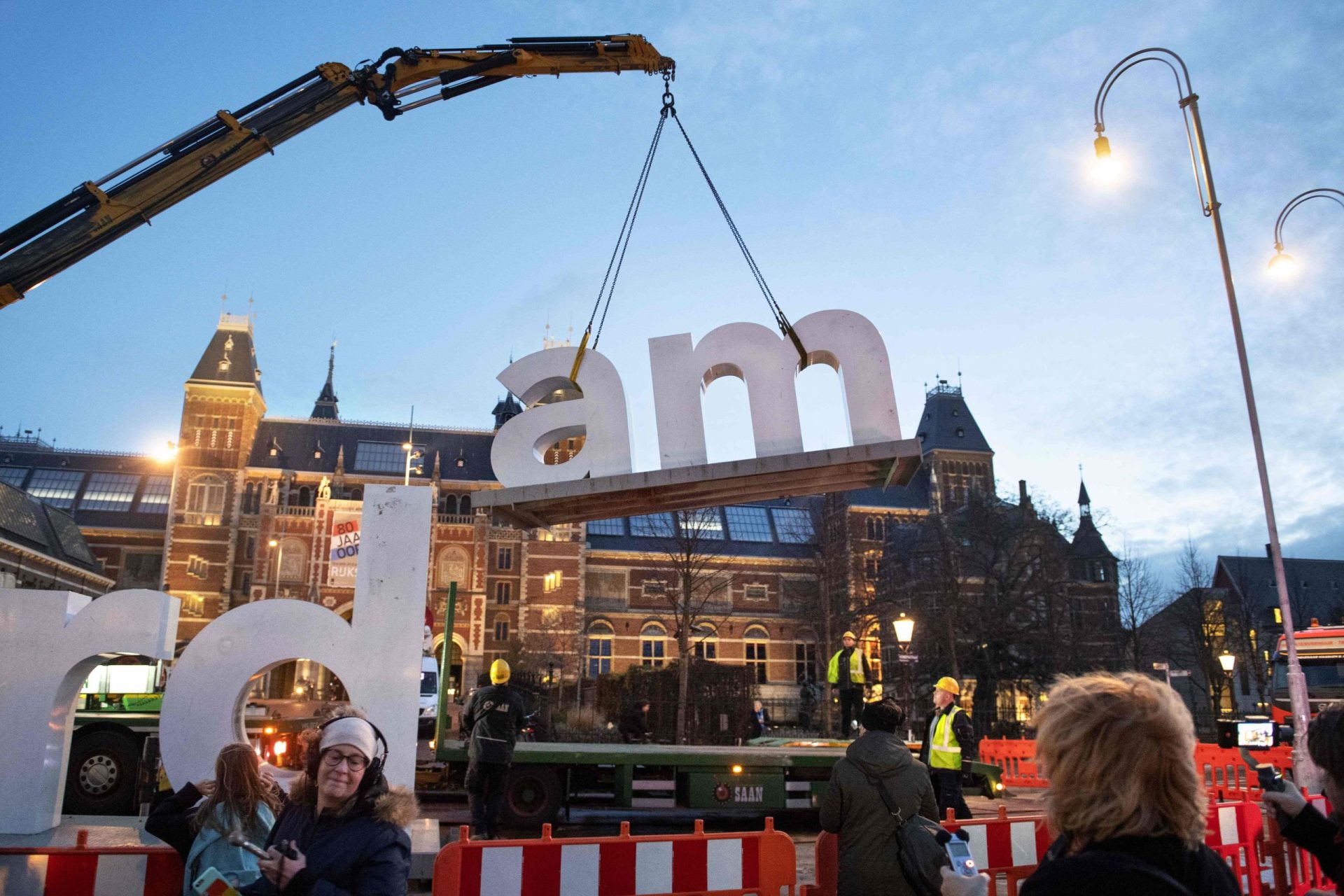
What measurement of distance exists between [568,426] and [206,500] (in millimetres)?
48070

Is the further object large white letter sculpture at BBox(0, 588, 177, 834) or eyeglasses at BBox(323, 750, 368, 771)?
large white letter sculpture at BBox(0, 588, 177, 834)

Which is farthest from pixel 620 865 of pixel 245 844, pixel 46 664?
pixel 46 664

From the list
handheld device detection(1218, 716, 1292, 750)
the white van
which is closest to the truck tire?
the white van

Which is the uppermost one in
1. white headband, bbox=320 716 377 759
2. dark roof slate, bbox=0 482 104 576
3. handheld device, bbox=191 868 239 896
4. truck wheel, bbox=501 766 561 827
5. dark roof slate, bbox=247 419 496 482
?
dark roof slate, bbox=247 419 496 482

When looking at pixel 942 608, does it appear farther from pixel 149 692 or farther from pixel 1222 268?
pixel 149 692

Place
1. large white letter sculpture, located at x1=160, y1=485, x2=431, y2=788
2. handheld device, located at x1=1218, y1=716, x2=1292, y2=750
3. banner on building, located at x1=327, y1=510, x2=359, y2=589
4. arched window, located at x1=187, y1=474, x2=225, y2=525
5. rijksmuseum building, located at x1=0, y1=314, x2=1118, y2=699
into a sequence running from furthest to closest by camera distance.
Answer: arched window, located at x1=187, y1=474, x2=225, y2=525
rijksmuseum building, located at x1=0, y1=314, x2=1118, y2=699
banner on building, located at x1=327, y1=510, x2=359, y2=589
handheld device, located at x1=1218, y1=716, x2=1292, y2=750
large white letter sculpture, located at x1=160, y1=485, x2=431, y2=788

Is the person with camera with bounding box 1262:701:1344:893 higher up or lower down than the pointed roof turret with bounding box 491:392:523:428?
lower down

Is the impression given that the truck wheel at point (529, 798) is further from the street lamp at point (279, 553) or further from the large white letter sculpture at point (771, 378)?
the street lamp at point (279, 553)

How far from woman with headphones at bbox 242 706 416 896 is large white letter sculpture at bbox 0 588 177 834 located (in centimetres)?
495

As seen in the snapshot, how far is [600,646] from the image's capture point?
50.0 metres

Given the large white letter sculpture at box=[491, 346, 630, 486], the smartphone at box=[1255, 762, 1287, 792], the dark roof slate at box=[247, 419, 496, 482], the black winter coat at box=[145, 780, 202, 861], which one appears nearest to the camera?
the smartphone at box=[1255, 762, 1287, 792]

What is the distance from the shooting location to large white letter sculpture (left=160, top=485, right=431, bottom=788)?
7090 mm

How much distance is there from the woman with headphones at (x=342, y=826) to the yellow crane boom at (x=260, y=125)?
1004cm

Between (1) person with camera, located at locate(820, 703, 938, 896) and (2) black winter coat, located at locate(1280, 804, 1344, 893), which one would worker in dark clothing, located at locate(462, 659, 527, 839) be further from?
(2) black winter coat, located at locate(1280, 804, 1344, 893)
